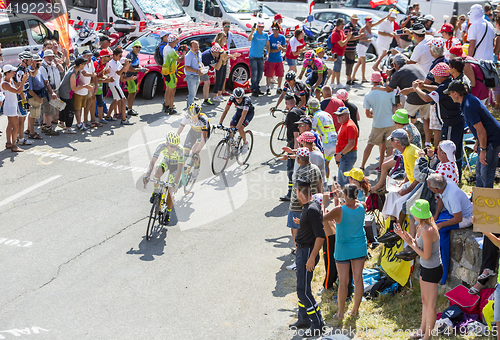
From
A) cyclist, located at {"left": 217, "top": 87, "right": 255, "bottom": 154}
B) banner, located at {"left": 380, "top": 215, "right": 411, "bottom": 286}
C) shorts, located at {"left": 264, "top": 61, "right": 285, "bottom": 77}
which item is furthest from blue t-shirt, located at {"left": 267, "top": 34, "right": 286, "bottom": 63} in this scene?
banner, located at {"left": 380, "top": 215, "right": 411, "bottom": 286}

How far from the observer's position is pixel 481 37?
35.6 ft

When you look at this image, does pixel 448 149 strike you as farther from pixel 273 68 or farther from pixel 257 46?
pixel 273 68

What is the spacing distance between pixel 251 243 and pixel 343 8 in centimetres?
1777

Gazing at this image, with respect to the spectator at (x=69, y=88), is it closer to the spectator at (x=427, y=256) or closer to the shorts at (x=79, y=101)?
the shorts at (x=79, y=101)

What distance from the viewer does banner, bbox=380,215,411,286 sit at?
706cm

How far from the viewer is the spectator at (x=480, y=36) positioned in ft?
35.6

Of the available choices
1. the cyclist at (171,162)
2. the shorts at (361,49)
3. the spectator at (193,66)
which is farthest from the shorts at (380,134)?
the shorts at (361,49)

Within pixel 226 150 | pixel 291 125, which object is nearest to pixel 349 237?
pixel 291 125

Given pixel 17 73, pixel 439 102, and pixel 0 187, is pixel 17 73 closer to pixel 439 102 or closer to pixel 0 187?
pixel 0 187

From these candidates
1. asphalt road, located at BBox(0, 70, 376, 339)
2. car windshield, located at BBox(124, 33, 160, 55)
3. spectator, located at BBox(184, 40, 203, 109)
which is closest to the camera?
asphalt road, located at BBox(0, 70, 376, 339)

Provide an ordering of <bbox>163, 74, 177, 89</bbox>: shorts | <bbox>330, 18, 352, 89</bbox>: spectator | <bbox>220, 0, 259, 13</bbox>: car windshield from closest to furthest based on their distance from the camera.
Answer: <bbox>163, 74, 177, 89</bbox>: shorts, <bbox>330, 18, 352, 89</bbox>: spectator, <bbox>220, 0, 259, 13</bbox>: car windshield

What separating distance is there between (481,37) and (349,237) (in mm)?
6761

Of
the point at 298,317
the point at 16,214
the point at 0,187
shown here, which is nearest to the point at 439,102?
the point at 298,317

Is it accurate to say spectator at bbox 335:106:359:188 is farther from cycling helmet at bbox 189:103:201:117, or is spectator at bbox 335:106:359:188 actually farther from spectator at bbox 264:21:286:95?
spectator at bbox 264:21:286:95
